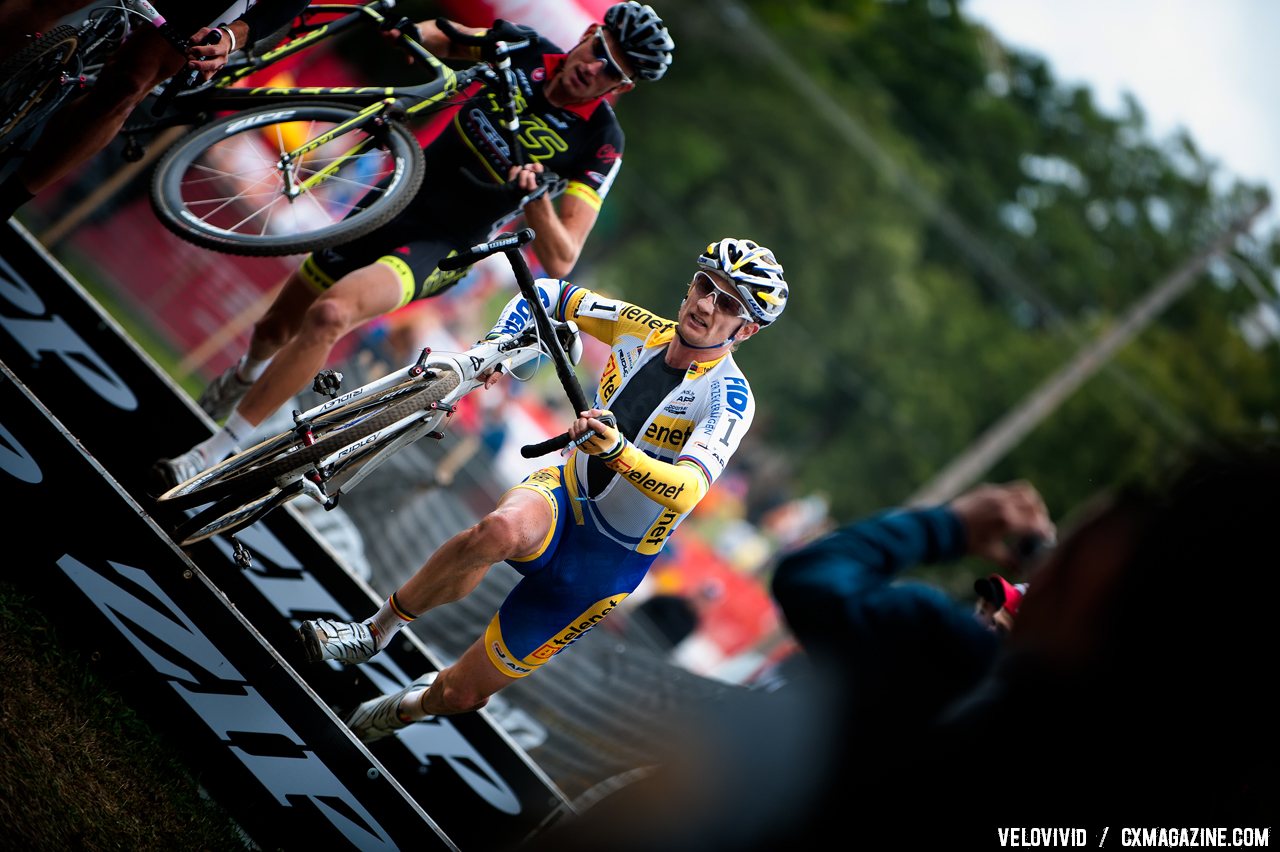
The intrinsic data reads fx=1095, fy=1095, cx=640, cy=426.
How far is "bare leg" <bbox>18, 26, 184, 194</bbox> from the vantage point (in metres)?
5.22

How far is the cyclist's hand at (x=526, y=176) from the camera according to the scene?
5.02m

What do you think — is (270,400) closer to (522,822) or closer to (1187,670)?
(522,822)

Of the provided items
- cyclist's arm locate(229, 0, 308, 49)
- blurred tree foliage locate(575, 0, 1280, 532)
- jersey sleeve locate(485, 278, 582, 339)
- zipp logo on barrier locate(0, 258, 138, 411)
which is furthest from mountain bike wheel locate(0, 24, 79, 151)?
blurred tree foliage locate(575, 0, 1280, 532)

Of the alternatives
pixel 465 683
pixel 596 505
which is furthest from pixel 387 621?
pixel 596 505

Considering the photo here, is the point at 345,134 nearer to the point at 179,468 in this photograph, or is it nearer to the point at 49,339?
the point at 179,468

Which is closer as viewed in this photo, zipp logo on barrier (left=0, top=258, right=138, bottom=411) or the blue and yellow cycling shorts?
the blue and yellow cycling shorts

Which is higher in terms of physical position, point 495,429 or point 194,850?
point 194,850

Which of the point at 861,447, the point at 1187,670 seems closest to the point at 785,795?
the point at 1187,670

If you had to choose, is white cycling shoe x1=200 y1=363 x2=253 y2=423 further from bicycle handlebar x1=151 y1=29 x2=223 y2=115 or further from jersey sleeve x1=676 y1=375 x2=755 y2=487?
jersey sleeve x1=676 y1=375 x2=755 y2=487

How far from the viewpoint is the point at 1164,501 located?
1916mm

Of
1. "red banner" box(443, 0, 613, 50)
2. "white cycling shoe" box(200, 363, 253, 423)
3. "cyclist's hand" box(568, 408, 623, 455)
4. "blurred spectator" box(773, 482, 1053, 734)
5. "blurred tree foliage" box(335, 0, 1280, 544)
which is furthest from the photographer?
"blurred tree foliage" box(335, 0, 1280, 544)

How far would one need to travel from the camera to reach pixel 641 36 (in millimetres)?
5199

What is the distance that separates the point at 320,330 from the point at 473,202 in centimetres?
107

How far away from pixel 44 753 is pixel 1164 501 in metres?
3.83
